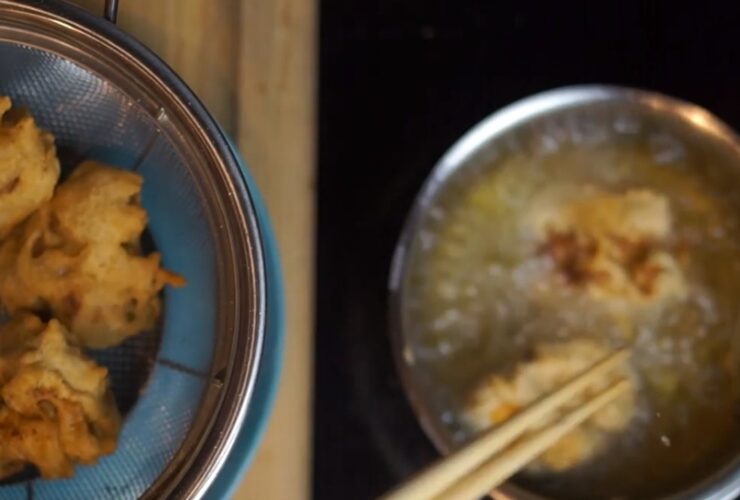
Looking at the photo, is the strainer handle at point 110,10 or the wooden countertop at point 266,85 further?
the wooden countertop at point 266,85

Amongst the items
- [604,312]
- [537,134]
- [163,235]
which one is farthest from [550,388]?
[163,235]

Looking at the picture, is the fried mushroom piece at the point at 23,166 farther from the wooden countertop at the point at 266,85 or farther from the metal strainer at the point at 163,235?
the wooden countertop at the point at 266,85

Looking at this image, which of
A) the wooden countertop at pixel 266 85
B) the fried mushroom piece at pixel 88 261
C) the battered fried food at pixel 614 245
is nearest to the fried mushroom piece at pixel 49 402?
the fried mushroom piece at pixel 88 261

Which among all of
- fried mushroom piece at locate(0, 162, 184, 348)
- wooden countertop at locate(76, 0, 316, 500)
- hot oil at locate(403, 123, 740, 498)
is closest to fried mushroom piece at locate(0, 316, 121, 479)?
fried mushroom piece at locate(0, 162, 184, 348)

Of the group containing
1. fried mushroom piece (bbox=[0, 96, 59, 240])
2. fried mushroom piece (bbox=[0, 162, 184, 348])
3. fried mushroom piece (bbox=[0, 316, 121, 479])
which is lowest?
fried mushroom piece (bbox=[0, 316, 121, 479])

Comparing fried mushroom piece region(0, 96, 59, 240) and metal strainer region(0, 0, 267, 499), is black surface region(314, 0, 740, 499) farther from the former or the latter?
fried mushroom piece region(0, 96, 59, 240)

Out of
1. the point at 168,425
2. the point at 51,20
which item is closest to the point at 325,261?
the point at 168,425
